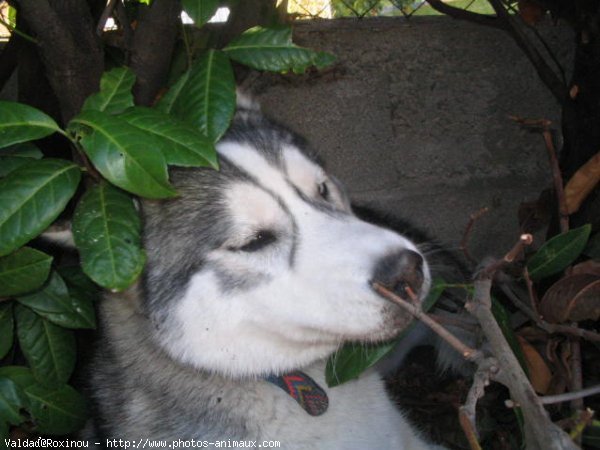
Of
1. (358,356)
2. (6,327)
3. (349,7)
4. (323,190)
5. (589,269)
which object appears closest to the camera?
(589,269)

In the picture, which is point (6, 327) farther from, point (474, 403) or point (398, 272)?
point (474, 403)

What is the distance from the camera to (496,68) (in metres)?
3.29

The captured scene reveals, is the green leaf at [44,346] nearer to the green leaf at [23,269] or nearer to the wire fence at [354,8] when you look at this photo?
the green leaf at [23,269]

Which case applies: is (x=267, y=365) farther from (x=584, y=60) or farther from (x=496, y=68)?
(x=496, y=68)

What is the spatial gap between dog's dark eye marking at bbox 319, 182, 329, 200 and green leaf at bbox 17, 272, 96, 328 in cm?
83

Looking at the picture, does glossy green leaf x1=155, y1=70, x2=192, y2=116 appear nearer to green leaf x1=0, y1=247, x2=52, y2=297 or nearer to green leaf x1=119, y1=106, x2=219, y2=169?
green leaf x1=119, y1=106, x2=219, y2=169

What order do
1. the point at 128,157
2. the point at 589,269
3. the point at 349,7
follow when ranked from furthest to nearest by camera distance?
the point at 349,7 < the point at 589,269 < the point at 128,157

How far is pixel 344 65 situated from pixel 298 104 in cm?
30

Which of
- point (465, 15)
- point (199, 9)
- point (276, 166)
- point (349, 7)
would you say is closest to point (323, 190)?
point (276, 166)

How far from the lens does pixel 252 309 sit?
5.82 feet

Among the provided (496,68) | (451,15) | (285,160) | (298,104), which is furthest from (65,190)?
(496,68)

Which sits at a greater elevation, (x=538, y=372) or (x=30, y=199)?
(x=30, y=199)

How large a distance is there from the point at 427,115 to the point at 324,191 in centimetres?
144

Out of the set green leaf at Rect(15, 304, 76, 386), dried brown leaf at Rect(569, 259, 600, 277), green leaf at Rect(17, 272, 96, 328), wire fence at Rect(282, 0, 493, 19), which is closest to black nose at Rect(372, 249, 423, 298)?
dried brown leaf at Rect(569, 259, 600, 277)
